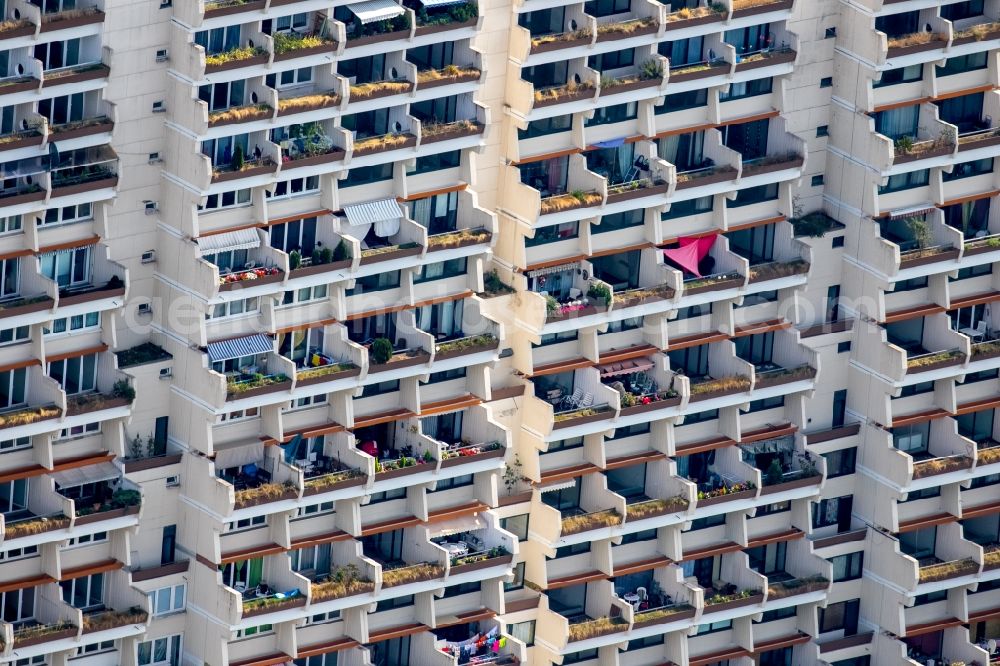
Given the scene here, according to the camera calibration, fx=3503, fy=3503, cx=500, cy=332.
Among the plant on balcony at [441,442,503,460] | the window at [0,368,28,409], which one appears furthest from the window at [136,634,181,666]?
the plant on balcony at [441,442,503,460]

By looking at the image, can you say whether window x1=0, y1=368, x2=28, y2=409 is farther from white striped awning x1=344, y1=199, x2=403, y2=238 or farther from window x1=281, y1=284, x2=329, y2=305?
white striped awning x1=344, y1=199, x2=403, y2=238

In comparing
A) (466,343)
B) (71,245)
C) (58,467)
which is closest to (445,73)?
(466,343)

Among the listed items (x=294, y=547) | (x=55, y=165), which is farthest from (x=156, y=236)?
(x=294, y=547)

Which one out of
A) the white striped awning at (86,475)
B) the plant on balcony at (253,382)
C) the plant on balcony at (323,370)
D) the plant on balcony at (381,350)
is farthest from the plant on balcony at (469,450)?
the white striped awning at (86,475)

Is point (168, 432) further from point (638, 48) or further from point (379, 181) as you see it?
point (638, 48)

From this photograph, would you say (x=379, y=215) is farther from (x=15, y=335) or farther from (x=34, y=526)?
(x=34, y=526)

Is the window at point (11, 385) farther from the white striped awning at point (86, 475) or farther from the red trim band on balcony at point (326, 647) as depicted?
the red trim band on balcony at point (326, 647)
